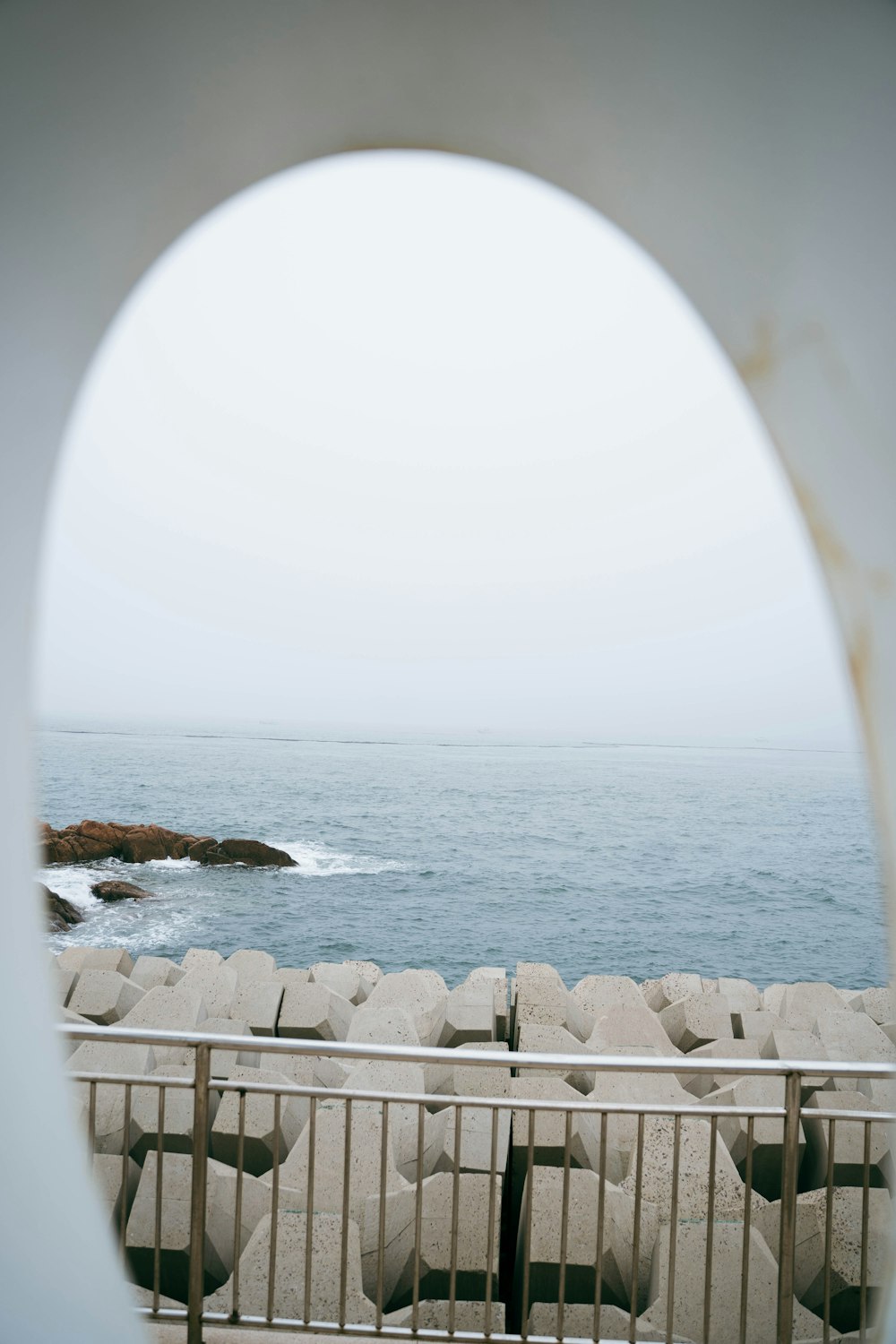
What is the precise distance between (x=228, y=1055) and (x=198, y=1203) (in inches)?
84.7

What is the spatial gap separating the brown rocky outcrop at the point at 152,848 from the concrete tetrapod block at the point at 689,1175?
32405 millimetres

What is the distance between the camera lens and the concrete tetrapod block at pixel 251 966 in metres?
6.46

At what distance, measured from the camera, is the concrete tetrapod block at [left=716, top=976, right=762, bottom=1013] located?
6.20m

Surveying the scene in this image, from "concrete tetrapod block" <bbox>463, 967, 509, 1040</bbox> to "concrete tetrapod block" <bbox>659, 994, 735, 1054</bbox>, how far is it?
998 mm

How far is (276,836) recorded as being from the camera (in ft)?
136

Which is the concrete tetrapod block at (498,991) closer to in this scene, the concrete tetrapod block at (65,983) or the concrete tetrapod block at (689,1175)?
the concrete tetrapod block at (689,1175)

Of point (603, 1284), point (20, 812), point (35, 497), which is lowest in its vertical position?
point (603, 1284)

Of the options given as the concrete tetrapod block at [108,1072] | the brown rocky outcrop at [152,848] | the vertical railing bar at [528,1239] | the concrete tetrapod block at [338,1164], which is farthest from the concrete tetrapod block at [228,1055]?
the brown rocky outcrop at [152,848]

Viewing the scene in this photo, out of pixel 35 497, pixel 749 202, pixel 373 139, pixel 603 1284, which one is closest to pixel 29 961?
pixel 35 497

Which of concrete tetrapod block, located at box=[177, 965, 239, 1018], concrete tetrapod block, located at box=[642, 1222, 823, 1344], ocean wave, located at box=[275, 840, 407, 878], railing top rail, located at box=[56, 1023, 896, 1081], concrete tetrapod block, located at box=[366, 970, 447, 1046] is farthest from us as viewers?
ocean wave, located at box=[275, 840, 407, 878]

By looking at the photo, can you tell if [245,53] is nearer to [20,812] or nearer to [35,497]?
[35,497]

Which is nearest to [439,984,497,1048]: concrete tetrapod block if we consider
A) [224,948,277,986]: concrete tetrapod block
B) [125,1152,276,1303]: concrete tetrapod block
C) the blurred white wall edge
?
[224,948,277,986]: concrete tetrapod block

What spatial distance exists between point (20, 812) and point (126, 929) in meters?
29.7

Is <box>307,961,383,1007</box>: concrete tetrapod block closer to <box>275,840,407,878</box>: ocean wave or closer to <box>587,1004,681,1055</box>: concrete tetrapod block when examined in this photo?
<box>587,1004,681,1055</box>: concrete tetrapod block
